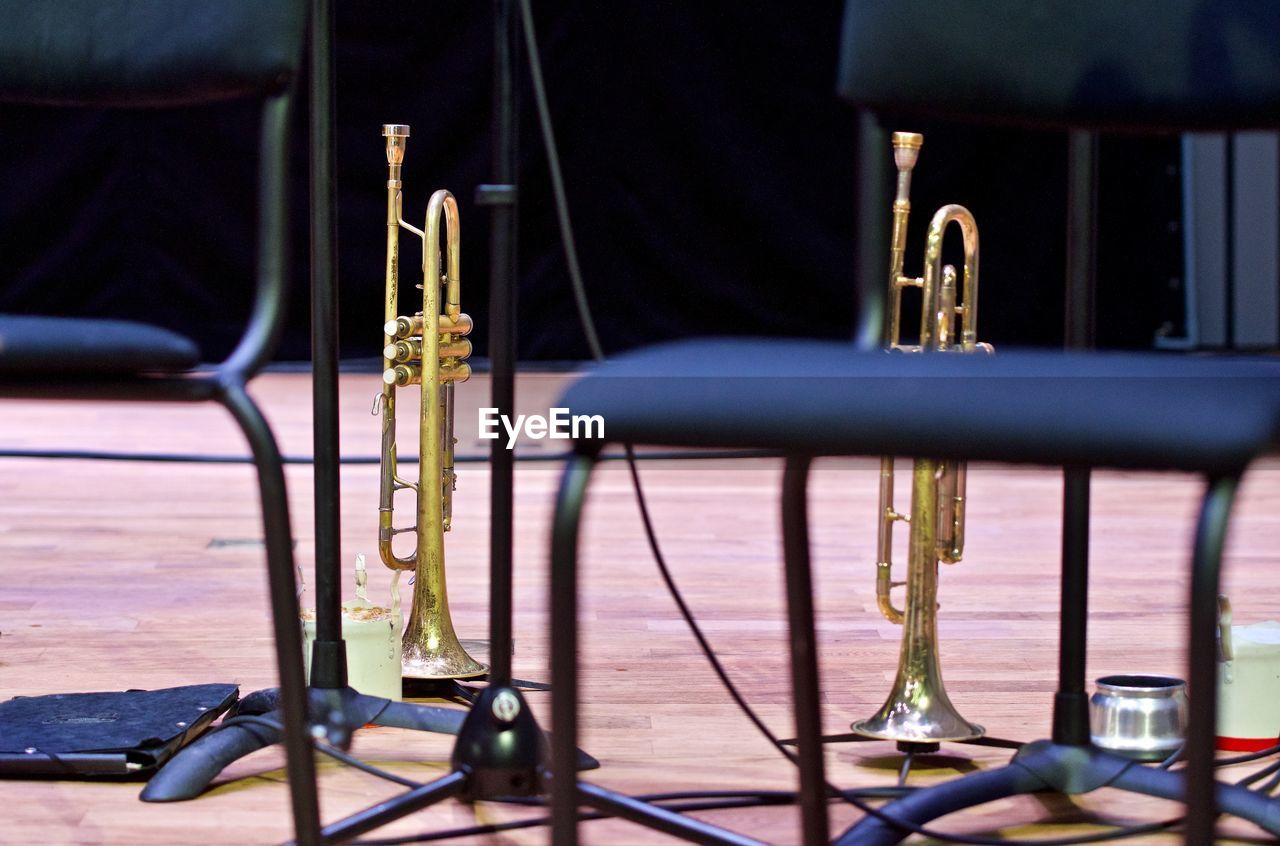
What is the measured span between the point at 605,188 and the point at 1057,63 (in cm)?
366

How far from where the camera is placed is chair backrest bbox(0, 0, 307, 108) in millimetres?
1186

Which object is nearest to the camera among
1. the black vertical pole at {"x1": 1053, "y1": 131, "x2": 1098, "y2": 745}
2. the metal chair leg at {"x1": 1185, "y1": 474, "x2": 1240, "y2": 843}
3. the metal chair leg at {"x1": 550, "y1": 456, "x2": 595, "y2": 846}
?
the metal chair leg at {"x1": 1185, "y1": 474, "x2": 1240, "y2": 843}

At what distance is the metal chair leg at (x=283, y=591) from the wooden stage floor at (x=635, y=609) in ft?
0.56

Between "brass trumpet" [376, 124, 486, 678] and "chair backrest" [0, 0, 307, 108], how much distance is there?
494 millimetres

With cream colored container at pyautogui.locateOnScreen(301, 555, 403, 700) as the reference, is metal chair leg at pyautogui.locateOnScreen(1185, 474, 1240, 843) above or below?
above

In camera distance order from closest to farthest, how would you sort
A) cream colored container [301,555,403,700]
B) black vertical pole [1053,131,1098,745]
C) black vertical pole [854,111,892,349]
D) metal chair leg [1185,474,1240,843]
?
1. metal chair leg [1185,474,1240,843]
2. black vertical pole [854,111,892,349]
3. black vertical pole [1053,131,1098,745]
4. cream colored container [301,555,403,700]

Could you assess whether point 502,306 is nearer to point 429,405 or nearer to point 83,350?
point 83,350

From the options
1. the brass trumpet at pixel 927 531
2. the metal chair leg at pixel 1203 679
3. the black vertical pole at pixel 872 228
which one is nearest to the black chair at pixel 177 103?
the black vertical pole at pixel 872 228

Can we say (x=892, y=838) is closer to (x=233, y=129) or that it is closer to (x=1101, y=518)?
(x=1101, y=518)

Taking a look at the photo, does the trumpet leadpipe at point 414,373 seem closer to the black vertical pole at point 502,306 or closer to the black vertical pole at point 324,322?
the black vertical pole at point 324,322

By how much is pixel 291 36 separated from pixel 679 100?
12.3ft

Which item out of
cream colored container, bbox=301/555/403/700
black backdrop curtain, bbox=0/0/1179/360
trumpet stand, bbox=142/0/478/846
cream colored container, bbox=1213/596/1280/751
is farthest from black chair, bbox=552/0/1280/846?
black backdrop curtain, bbox=0/0/1179/360

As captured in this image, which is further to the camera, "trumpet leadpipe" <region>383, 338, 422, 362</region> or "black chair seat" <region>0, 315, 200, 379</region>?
"trumpet leadpipe" <region>383, 338, 422, 362</region>

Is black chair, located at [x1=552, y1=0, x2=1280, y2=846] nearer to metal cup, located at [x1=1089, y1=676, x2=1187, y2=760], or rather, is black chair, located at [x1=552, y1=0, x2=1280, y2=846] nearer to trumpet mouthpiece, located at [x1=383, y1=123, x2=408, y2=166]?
metal cup, located at [x1=1089, y1=676, x2=1187, y2=760]
